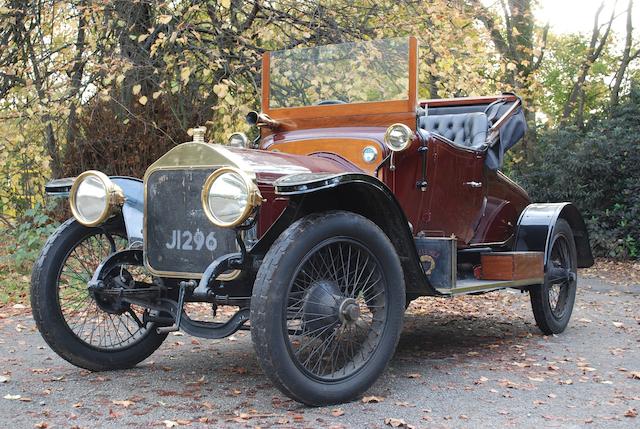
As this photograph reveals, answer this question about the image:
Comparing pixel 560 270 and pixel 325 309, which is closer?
pixel 325 309

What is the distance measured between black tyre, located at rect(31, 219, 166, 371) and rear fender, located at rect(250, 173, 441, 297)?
1.23m

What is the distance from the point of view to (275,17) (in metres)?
9.37

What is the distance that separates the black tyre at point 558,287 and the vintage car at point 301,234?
87mm

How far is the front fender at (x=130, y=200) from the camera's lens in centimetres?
459

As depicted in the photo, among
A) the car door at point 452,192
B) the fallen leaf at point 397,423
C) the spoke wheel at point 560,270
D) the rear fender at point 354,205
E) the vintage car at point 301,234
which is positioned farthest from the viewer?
the spoke wheel at point 560,270

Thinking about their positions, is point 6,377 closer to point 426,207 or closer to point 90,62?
point 426,207

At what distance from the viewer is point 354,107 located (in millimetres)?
5359

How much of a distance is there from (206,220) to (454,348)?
240cm

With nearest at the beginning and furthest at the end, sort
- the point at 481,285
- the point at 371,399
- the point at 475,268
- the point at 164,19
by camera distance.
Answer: the point at 371,399, the point at 481,285, the point at 475,268, the point at 164,19

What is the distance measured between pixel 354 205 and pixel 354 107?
1163 mm

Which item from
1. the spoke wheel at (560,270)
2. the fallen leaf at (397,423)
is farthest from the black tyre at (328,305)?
the spoke wheel at (560,270)

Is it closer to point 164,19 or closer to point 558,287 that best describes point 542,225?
point 558,287

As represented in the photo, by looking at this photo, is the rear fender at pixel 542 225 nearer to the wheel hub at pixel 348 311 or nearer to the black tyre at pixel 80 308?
the wheel hub at pixel 348 311

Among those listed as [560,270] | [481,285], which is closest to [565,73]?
[560,270]
